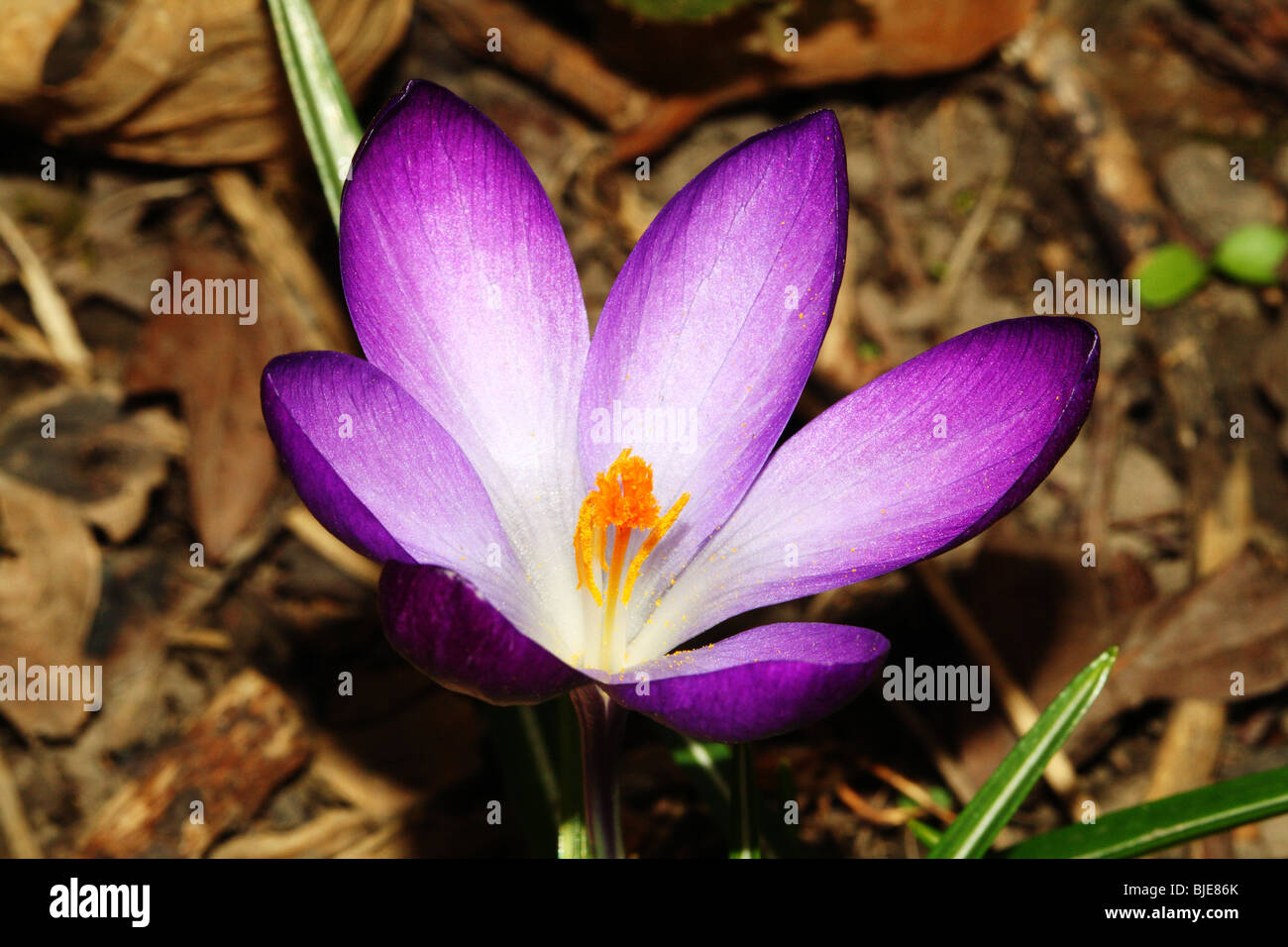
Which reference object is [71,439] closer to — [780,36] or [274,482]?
[274,482]

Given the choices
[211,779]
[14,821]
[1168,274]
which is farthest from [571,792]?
[1168,274]

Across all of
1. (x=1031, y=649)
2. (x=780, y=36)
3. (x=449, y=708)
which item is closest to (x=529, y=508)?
(x=449, y=708)

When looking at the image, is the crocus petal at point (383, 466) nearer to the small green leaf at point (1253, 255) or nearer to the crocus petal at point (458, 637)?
the crocus petal at point (458, 637)

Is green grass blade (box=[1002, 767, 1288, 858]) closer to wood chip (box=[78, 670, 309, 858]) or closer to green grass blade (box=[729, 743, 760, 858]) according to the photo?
green grass blade (box=[729, 743, 760, 858])

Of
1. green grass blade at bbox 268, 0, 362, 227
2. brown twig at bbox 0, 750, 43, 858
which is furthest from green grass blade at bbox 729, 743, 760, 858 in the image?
brown twig at bbox 0, 750, 43, 858

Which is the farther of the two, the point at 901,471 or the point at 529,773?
the point at 529,773

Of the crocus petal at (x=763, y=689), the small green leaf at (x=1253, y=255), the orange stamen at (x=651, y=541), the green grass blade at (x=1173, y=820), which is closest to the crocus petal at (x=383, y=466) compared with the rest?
the orange stamen at (x=651, y=541)

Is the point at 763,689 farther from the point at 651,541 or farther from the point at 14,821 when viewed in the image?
the point at 14,821
